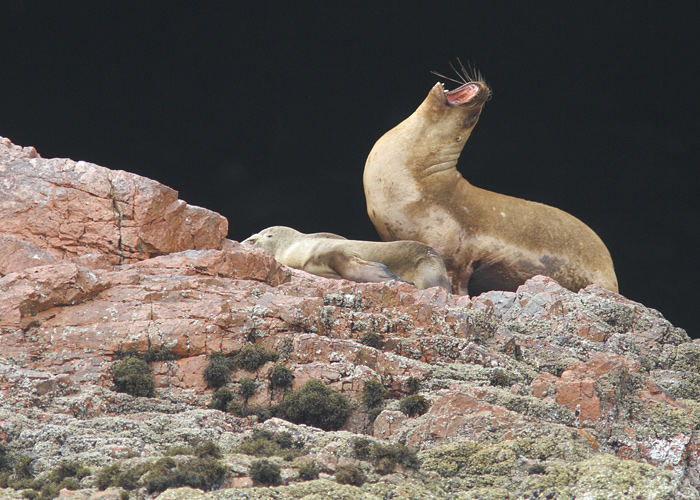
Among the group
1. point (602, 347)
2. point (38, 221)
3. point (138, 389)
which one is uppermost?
point (38, 221)

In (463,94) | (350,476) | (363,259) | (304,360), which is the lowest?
(350,476)

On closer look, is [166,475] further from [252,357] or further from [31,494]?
[252,357]

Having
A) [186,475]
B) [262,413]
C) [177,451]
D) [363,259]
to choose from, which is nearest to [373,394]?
[262,413]

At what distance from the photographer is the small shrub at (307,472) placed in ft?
31.1

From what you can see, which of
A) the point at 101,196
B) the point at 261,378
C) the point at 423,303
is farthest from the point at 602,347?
the point at 101,196

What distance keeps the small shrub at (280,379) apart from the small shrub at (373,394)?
0.91m

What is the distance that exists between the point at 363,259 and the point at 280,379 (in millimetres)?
6619

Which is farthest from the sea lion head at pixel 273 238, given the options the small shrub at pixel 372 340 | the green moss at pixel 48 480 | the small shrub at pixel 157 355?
the green moss at pixel 48 480

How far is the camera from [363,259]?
18531mm

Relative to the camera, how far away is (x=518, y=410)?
11141 millimetres

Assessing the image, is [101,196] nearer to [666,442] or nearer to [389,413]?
[389,413]

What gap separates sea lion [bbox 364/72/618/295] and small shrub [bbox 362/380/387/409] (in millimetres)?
7470

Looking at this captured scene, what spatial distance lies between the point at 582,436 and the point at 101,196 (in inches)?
341

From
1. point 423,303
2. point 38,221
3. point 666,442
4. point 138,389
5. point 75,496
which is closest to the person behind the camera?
point 75,496
